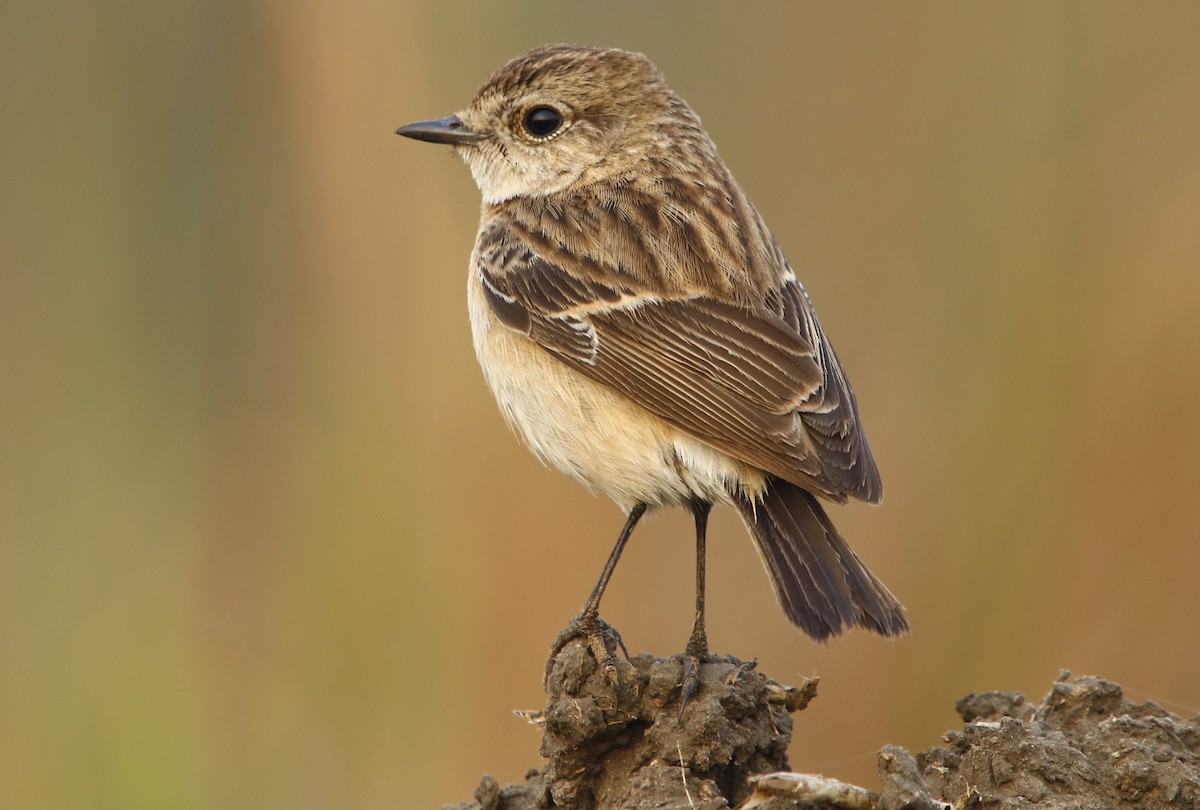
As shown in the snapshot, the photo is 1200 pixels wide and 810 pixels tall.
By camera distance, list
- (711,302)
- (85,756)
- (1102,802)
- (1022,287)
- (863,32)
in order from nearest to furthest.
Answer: (1102,802), (711,302), (85,756), (1022,287), (863,32)

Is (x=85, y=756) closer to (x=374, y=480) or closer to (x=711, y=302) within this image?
(x=374, y=480)

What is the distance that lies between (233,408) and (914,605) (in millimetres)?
2772

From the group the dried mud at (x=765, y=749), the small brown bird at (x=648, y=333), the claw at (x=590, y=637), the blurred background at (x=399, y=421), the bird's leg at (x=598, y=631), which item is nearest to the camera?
the dried mud at (x=765, y=749)

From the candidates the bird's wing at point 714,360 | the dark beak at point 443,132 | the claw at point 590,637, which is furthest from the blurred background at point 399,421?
the claw at point 590,637

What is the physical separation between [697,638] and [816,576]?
39cm

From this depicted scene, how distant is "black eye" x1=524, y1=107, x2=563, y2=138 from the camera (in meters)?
A: 6.05

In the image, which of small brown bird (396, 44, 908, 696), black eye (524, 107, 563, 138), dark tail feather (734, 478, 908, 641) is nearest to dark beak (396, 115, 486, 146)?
small brown bird (396, 44, 908, 696)

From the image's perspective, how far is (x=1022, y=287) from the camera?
6.16m

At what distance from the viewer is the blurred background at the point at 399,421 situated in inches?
233

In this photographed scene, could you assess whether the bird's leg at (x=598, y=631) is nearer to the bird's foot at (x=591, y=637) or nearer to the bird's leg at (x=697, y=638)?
the bird's foot at (x=591, y=637)

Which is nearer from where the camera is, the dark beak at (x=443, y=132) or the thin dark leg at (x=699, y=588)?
the thin dark leg at (x=699, y=588)

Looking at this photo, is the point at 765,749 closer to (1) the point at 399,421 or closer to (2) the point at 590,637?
(2) the point at 590,637

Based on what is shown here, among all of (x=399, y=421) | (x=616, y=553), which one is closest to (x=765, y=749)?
(x=616, y=553)

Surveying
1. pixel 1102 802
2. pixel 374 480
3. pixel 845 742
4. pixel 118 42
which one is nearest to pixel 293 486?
pixel 374 480
